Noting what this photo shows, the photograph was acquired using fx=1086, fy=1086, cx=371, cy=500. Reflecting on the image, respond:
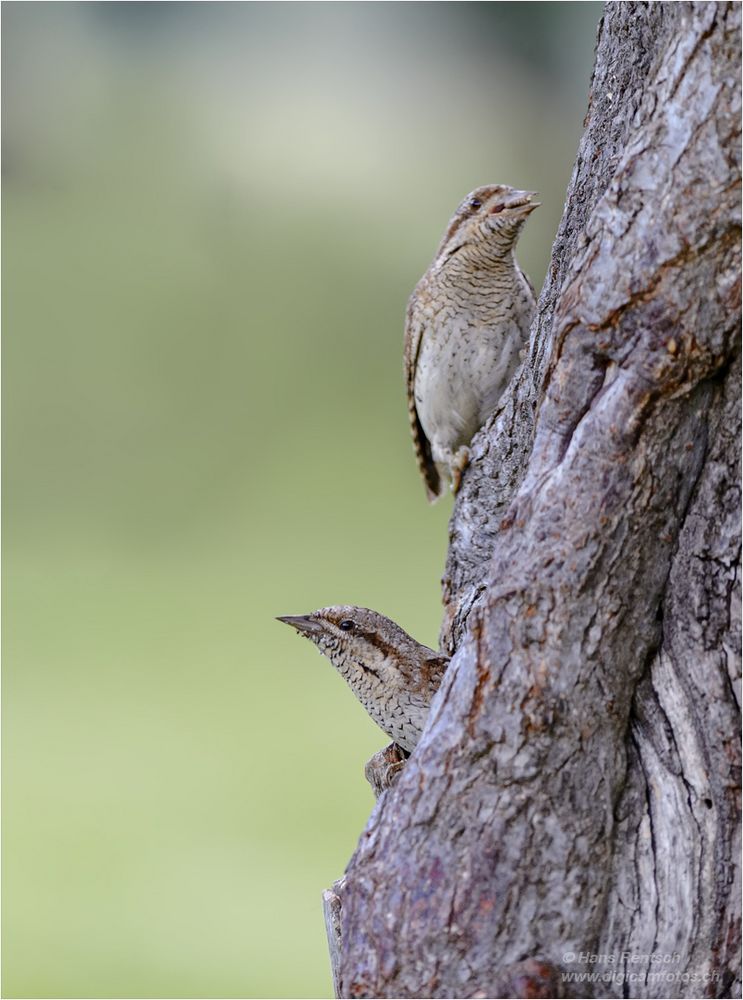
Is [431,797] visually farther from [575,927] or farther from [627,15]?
[627,15]

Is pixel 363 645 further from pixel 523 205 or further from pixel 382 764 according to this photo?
pixel 523 205

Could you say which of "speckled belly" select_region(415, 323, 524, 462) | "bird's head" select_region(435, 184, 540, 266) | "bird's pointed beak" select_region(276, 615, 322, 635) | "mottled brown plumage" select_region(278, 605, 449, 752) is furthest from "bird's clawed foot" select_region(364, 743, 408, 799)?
"bird's head" select_region(435, 184, 540, 266)

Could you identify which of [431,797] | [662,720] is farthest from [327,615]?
[662,720]

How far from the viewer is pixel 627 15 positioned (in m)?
2.29

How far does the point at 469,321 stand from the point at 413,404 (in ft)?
1.48

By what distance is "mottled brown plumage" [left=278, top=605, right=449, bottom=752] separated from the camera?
238 cm

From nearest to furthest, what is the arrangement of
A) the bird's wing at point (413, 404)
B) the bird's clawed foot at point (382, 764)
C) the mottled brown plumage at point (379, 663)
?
the mottled brown plumage at point (379, 663) < the bird's clawed foot at point (382, 764) < the bird's wing at point (413, 404)

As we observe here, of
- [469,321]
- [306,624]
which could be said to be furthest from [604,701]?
[469,321]

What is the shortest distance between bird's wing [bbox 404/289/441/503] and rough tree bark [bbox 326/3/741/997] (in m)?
1.81

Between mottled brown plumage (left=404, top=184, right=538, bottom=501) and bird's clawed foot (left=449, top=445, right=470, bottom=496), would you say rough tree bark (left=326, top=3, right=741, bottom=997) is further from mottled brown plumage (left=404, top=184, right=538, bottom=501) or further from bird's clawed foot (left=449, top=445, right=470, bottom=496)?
mottled brown plumage (left=404, top=184, right=538, bottom=501)

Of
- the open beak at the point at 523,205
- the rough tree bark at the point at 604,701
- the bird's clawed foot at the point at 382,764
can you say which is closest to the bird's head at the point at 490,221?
the open beak at the point at 523,205

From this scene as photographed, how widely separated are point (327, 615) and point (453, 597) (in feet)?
2.33

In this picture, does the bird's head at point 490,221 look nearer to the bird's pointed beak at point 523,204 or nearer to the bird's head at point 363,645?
the bird's pointed beak at point 523,204

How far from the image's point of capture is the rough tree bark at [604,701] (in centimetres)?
179
